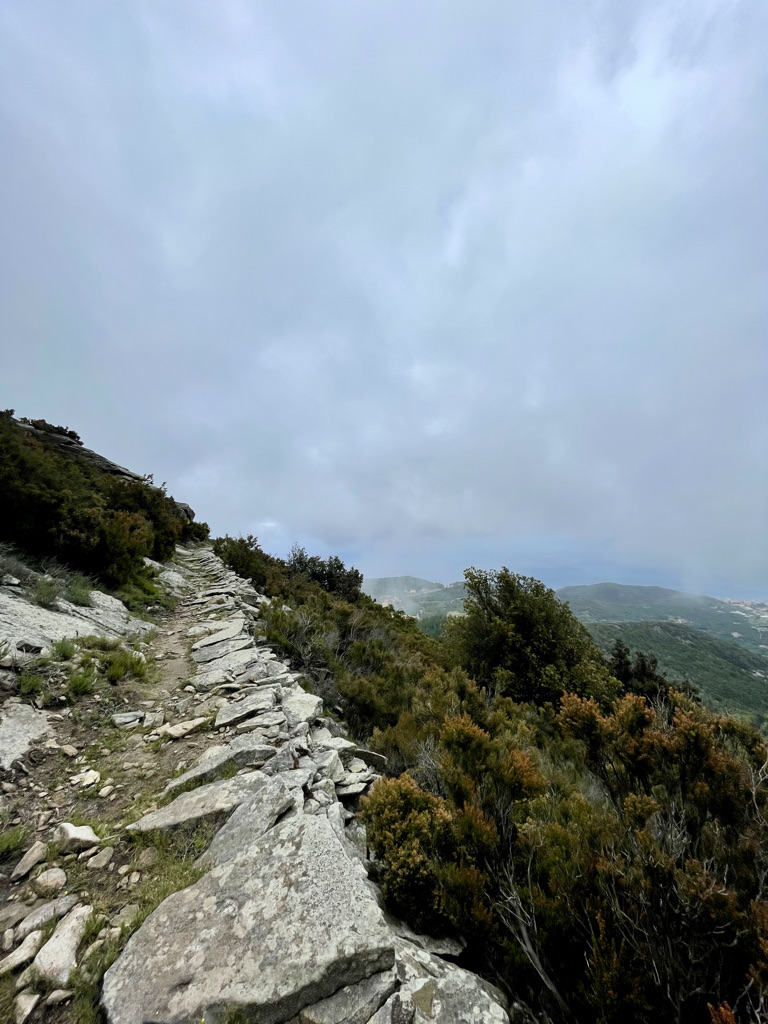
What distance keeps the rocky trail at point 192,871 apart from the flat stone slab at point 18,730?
21 millimetres

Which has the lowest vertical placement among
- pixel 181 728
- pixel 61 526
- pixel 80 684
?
pixel 181 728

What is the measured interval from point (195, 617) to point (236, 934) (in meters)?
8.40

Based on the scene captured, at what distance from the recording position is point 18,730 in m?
4.07

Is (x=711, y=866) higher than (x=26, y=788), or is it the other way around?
(x=711, y=866)

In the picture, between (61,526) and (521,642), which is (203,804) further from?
(521,642)

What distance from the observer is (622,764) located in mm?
4312

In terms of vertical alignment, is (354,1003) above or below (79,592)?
below

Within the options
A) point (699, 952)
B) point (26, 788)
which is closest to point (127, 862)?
point (26, 788)

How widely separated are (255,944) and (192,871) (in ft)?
2.73

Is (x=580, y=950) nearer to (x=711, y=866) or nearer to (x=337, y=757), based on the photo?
(x=711, y=866)

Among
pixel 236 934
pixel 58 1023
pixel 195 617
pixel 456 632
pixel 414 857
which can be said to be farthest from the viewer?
pixel 456 632

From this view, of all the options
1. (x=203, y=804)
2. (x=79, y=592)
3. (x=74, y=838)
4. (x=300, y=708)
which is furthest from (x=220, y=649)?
(x=74, y=838)

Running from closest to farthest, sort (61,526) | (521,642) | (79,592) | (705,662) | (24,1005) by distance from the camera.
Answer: (24,1005) < (79,592) < (61,526) < (521,642) < (705,662)

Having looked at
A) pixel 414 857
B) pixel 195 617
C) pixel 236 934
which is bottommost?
pixel 236 934
